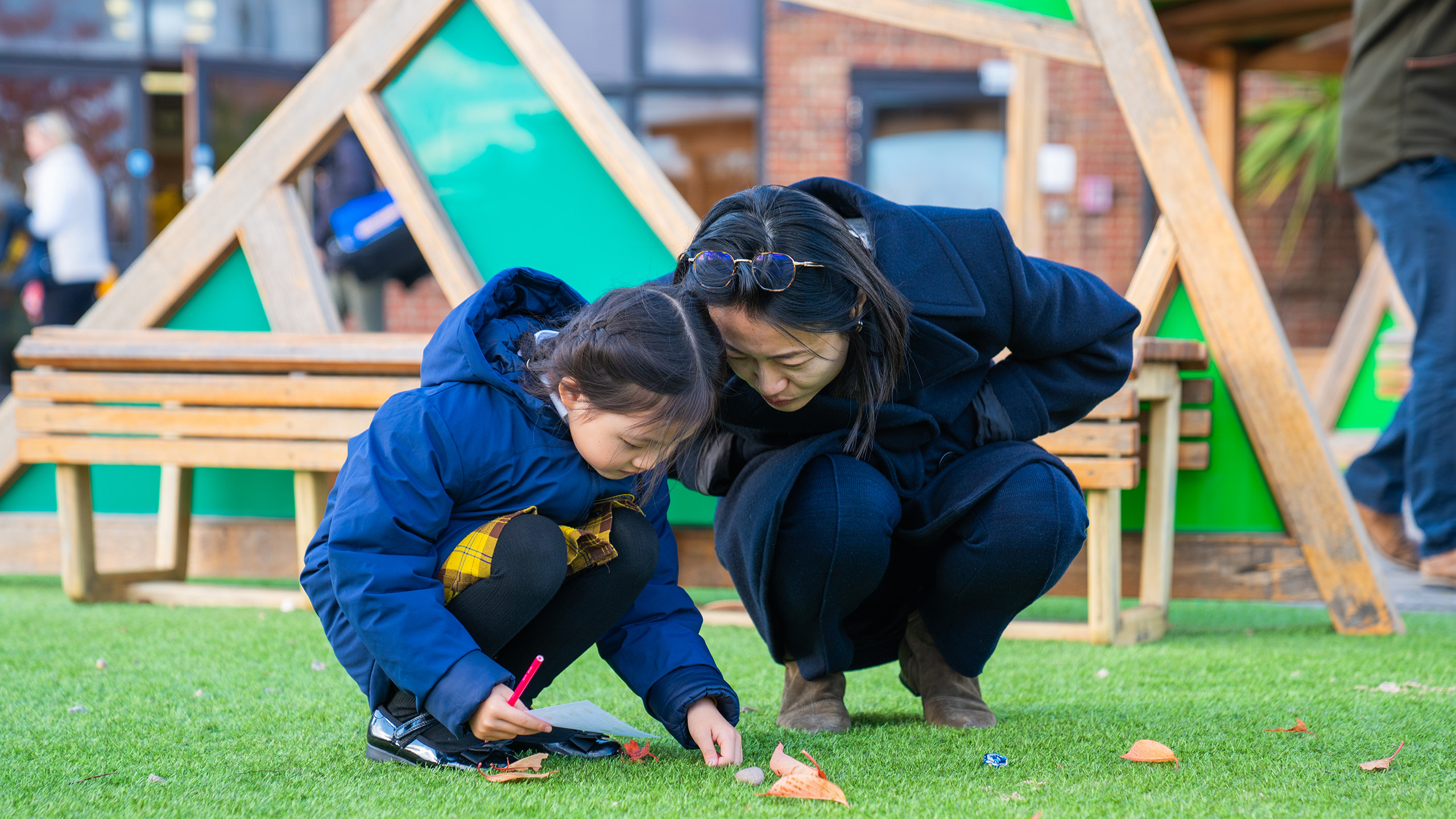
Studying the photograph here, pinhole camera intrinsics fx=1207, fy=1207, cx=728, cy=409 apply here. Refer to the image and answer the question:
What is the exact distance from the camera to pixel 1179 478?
298 cm

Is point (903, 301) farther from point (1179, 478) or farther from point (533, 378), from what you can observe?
point (1179, 478)

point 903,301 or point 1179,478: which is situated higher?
point 903,301

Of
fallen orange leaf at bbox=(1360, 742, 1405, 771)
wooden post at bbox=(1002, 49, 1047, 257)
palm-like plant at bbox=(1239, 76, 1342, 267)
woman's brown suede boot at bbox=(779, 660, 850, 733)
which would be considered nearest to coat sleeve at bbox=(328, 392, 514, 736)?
woman's brown suede boot at bbox=(779, 660, 850, 733)

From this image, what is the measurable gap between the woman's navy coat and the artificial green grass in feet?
1.16

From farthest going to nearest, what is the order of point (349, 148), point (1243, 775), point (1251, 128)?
point (1251, 128)
point (349, 148)
point (1243, 775)

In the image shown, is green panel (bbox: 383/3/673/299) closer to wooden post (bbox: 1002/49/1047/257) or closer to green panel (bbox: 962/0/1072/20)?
green panel (bbox: 962/0/1072/20)

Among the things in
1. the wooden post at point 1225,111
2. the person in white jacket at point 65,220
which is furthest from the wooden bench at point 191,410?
the wooden post at point 1225,111

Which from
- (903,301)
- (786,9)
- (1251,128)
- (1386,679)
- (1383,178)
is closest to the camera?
(903,301)

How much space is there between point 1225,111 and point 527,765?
4536mm

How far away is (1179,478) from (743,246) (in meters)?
1.78

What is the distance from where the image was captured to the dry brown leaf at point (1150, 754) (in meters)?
1.61

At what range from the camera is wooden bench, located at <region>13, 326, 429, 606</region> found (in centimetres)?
294

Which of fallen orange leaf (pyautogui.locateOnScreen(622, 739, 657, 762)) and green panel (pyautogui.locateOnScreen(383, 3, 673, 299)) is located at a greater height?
green panel (pyautogui.locateOnScreen(383, 3, 673, 299))

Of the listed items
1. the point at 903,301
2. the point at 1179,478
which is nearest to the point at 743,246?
the point at 903,301
